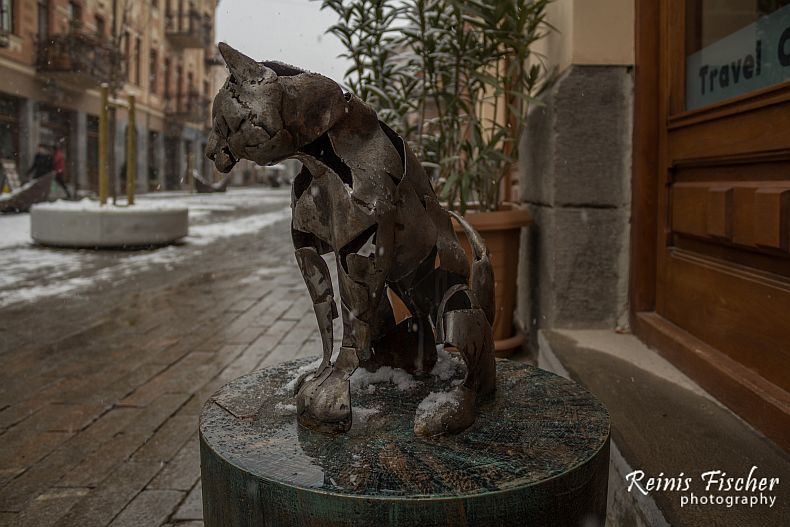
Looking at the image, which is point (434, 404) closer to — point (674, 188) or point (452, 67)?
point (674, 188)

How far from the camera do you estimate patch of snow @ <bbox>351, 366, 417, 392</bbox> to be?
1.42m

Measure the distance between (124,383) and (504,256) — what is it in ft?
6.49

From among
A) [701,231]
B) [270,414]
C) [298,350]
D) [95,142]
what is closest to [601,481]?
[270,414]

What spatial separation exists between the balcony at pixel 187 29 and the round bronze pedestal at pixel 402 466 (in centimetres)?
2853

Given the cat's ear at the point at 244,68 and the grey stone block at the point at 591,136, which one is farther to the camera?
the grey stone block at the point at 591,136

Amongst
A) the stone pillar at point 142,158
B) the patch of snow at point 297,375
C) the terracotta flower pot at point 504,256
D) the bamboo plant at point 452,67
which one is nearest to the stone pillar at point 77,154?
the stone pillar at point 142,158

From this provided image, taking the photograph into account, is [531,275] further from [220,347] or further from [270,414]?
[270,414]

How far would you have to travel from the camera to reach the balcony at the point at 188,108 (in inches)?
1100

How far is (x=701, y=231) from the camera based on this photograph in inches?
90.7

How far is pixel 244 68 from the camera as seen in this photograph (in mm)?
1046

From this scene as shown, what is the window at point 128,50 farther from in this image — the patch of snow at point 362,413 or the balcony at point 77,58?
the patch of snow at point 362,413

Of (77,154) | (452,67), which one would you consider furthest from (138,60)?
(452,67)

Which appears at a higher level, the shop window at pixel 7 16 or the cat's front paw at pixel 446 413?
the shop window at pixel 7 16

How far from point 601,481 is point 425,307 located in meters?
0.47
